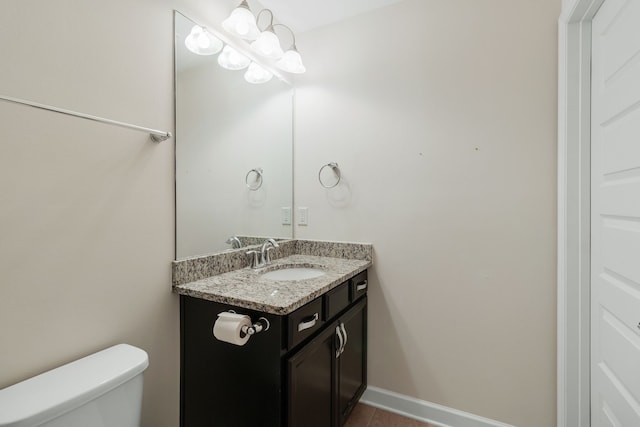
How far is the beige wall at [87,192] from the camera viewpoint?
33.3 inches

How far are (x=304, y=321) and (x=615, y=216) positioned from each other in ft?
3.99

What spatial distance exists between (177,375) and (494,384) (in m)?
1.60

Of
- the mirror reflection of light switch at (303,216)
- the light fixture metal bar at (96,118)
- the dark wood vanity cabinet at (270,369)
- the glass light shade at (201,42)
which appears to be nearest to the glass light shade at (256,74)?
the glass light shade at (201,42)

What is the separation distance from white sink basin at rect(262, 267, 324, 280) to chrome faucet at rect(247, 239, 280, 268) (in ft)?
0.25

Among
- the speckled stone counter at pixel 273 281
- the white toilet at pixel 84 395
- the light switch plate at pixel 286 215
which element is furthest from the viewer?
the light switch plate at pixel 286 215

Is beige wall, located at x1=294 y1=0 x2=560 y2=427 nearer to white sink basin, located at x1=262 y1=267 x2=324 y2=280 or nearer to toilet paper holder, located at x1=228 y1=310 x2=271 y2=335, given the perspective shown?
white sink basin, located at x1=262 y1=267 x2=324 y2=280

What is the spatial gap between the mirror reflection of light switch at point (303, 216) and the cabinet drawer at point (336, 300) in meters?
0.64

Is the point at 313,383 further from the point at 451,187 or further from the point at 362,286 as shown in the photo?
the point at 451,187

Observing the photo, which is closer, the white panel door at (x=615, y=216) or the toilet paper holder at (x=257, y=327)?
the white panel door at (x=615, y=216)

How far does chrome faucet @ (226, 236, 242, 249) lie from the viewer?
5.33 feet

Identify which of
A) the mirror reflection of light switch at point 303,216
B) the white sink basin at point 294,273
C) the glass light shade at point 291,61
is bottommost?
the white sink basin at point 294,273

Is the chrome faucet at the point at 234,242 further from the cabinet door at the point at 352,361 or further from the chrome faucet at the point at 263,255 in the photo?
the cabinet door at the point at 352,361

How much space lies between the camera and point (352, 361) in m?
1.64

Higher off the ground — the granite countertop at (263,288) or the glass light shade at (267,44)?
the glass light shade at (267,44)
